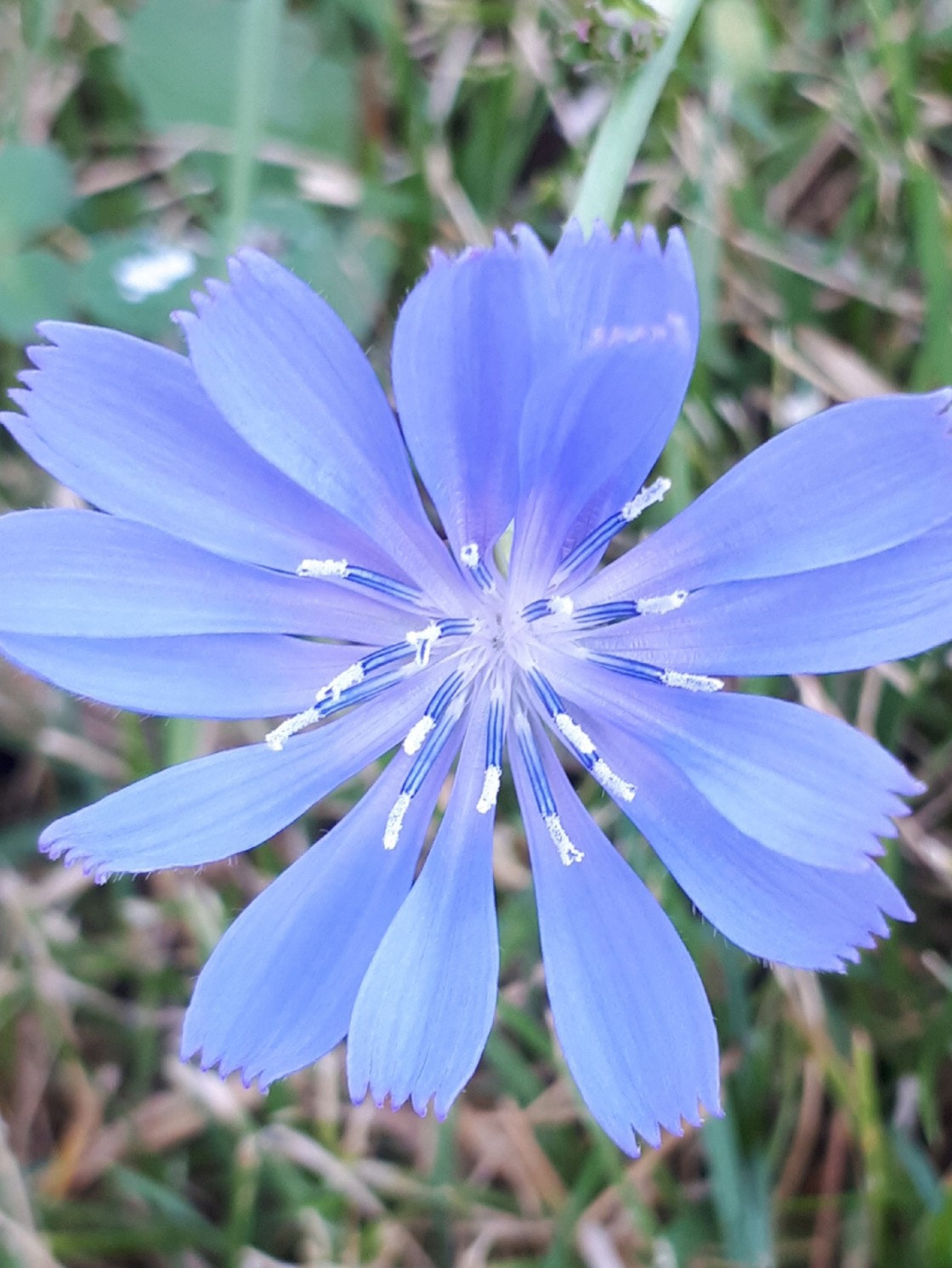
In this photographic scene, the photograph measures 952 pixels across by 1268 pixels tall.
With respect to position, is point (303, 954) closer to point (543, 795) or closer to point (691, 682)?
point (543, 795)

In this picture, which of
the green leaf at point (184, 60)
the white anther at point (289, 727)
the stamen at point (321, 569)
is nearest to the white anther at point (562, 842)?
the white anther at point (289, 727)

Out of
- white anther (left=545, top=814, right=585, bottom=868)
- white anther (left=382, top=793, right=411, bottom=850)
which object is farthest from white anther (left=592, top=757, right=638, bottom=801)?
white anther (left=382, top=793, right=411, bottom=850)

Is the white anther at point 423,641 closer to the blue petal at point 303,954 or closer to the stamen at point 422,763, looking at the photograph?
the stamen at point 422,763

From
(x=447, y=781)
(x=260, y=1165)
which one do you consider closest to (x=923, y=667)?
(x=447, y=781)

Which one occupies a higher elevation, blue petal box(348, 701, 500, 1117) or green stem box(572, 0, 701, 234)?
green stem box(572, 0, 701, 234)

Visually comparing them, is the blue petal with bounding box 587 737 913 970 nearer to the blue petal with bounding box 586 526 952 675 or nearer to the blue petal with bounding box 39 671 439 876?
the blue petal with bounding box 586 526 952 675
